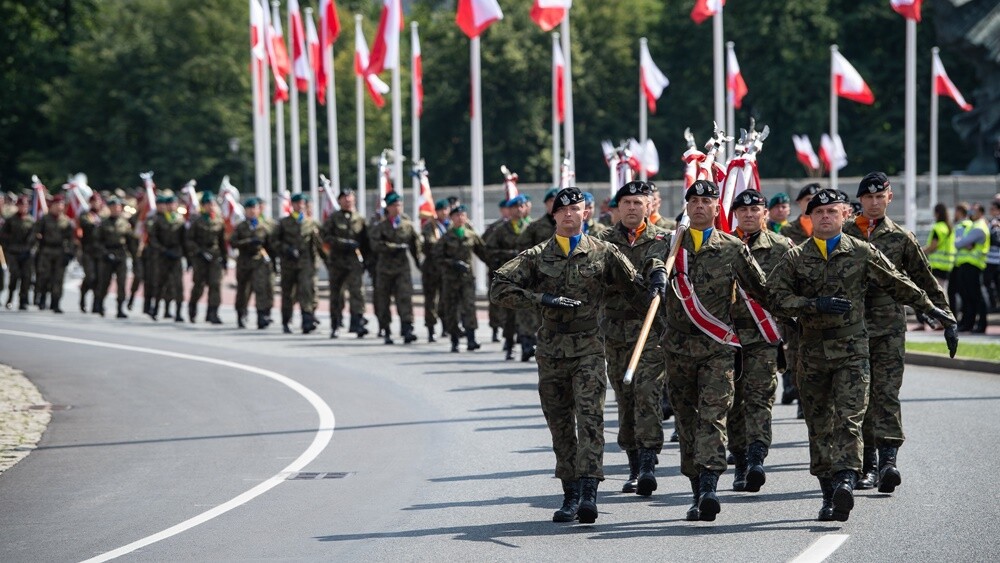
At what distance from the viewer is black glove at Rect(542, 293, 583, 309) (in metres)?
9.95

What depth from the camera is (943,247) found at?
24.2 meters

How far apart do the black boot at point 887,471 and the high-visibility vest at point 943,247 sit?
13.4 m

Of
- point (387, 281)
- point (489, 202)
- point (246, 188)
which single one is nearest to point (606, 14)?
point (246, 188)

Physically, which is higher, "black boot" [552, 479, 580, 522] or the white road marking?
"black boot" [552, 479, 580, 522]

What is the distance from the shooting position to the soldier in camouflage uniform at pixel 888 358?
10.9 metres

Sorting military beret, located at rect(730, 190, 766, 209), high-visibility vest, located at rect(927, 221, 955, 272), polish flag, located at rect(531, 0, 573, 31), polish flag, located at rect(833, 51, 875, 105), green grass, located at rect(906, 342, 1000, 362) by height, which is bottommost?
green grass, located at rect(906, 342, 1000, 362)

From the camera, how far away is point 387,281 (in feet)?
77.8

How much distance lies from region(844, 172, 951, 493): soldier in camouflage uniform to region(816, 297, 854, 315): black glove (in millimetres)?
1036

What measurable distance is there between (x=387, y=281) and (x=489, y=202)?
19.7 metres

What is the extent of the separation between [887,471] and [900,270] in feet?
4.94

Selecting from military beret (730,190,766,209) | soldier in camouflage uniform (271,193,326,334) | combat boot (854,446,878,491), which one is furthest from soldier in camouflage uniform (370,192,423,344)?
combat boot (854,446,878,491)

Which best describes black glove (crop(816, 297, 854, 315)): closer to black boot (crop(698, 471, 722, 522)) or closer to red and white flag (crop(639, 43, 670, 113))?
black boot (crop(698, 471, 722, 522))

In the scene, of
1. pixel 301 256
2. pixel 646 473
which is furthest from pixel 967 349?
pixel 301 256

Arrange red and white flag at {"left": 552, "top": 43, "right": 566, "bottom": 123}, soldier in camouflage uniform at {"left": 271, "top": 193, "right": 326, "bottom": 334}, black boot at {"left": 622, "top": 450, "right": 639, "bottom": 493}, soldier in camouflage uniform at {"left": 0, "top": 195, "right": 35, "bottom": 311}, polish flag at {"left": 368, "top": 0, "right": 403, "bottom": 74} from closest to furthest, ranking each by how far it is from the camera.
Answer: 1. black boot at {"left": 622, "top": 450, "right": 639, "bottom": 493}
2. soldier in camouflage uniform at {"left": 271, "top": 193, "right": 326, "bottom": 334}
3. soldier in camouflage uniform at {"left": 0, "top": 195, "right": 35, "bottom": 311}
4. polish flag at {"left": 368, "top": 0, "right": 403, "bottom": 74}
5. red and white flag at {"left": 552, "top": 43, "right": 566, "bottom": 123}
